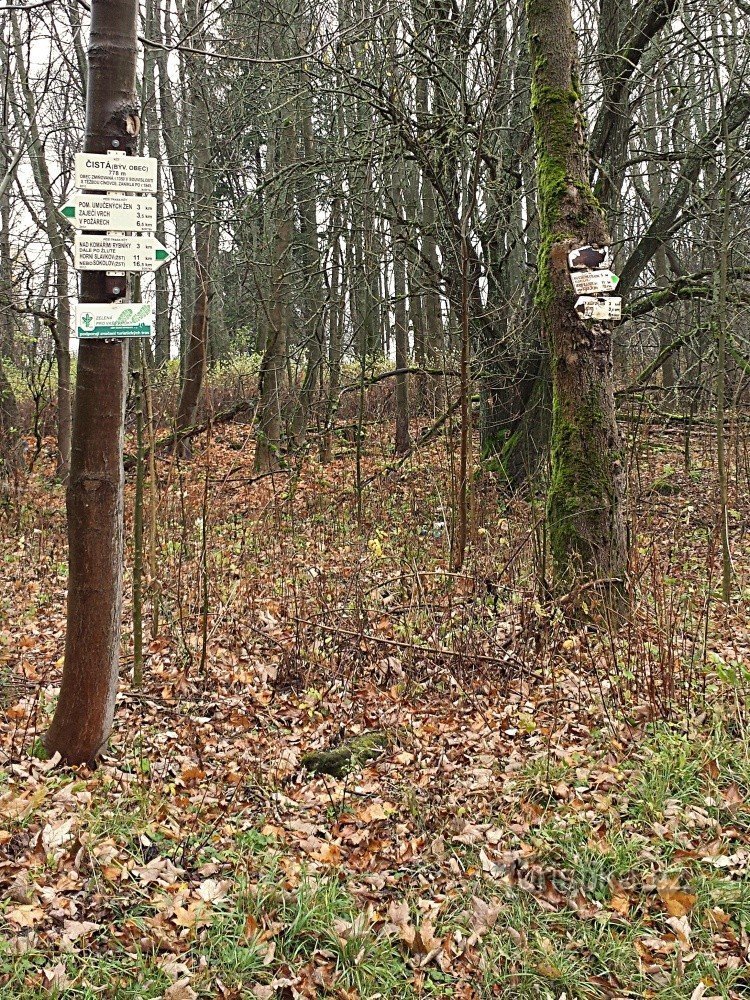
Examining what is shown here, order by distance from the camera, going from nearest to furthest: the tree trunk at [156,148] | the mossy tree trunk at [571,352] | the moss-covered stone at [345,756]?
1. the moss-covered stone at [345,756]
2. the mossy tree trunk at [571,352]
3. the tree trunk at [156,148]

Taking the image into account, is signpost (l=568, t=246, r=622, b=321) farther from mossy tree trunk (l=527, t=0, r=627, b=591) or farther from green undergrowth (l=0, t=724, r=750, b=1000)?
green undergrowth (l=0, t=724, r=750, b=1000)

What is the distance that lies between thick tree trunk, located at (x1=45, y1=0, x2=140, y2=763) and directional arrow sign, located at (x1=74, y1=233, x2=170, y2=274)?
7 cm

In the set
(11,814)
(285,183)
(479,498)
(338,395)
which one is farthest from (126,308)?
(338,395)

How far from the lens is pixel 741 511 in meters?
8.76

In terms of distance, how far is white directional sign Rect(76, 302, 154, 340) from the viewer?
12.7 ft

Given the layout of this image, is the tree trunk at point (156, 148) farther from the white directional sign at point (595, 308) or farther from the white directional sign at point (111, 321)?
the white directional sign at point (111, 321)

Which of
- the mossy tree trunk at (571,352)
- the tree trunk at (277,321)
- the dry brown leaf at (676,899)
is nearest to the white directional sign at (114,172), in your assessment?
the mossy tree trunk at (571,352)

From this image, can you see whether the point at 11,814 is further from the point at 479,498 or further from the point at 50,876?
the point at 479,498

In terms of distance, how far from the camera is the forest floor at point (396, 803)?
2980mm

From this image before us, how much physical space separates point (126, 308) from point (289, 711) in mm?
2718

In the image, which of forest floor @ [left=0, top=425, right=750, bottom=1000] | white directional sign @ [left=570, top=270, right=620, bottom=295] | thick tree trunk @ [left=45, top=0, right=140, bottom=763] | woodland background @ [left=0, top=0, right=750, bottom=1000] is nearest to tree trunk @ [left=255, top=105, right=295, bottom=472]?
woodland background @ [left=0, top=0, right=750, bottom=1000]

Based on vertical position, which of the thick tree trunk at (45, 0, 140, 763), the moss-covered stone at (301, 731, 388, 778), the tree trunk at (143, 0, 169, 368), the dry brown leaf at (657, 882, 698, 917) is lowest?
the dry brown leaf at (657, 882, 698, 917)

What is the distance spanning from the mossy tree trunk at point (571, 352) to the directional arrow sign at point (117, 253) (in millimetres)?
2977

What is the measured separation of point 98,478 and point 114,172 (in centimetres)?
150
